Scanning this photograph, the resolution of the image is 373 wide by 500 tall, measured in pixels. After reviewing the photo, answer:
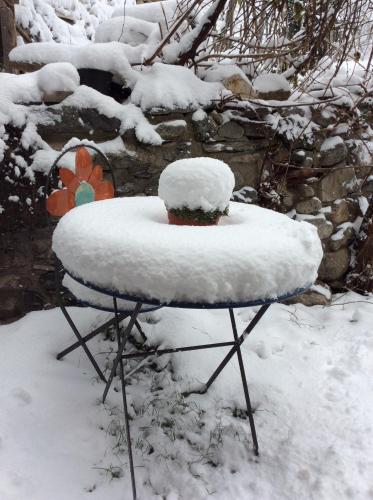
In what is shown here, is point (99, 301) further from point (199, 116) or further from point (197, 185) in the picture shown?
point (199, 116)

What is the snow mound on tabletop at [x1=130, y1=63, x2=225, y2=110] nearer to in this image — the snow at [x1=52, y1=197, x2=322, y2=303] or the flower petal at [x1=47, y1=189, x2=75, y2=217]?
the flower petal at [x1=47, y1=189, x2=75, y2=217]

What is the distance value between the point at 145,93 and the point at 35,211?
900mm

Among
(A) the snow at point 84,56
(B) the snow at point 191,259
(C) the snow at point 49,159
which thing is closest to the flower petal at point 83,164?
(C) the snow at point 49,159

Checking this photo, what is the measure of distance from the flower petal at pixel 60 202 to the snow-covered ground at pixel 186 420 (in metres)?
0.63

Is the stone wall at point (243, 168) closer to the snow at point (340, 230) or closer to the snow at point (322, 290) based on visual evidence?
the snow at point (340, 230)

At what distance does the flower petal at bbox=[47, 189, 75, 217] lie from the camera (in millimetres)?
1696

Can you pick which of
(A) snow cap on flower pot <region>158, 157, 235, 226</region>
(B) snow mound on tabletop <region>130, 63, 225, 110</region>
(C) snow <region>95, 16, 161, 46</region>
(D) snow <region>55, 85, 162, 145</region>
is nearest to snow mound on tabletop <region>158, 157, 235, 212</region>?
(A) snow cap on flower pot <region>158, 157, 235, 226</region>

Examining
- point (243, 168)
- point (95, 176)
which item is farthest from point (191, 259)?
point (243, 168)

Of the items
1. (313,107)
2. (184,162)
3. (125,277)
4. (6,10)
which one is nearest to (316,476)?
(125,277)

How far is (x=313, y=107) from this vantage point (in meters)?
2.66

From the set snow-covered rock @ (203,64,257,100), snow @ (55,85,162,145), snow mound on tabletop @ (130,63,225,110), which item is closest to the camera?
snow @ (55,85,162,145)

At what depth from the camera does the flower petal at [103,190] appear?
5.93 ft

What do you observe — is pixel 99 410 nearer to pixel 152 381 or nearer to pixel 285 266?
pixel 152 381

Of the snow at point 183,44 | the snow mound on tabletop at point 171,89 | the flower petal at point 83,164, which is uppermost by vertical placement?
the snow at point 183,44
